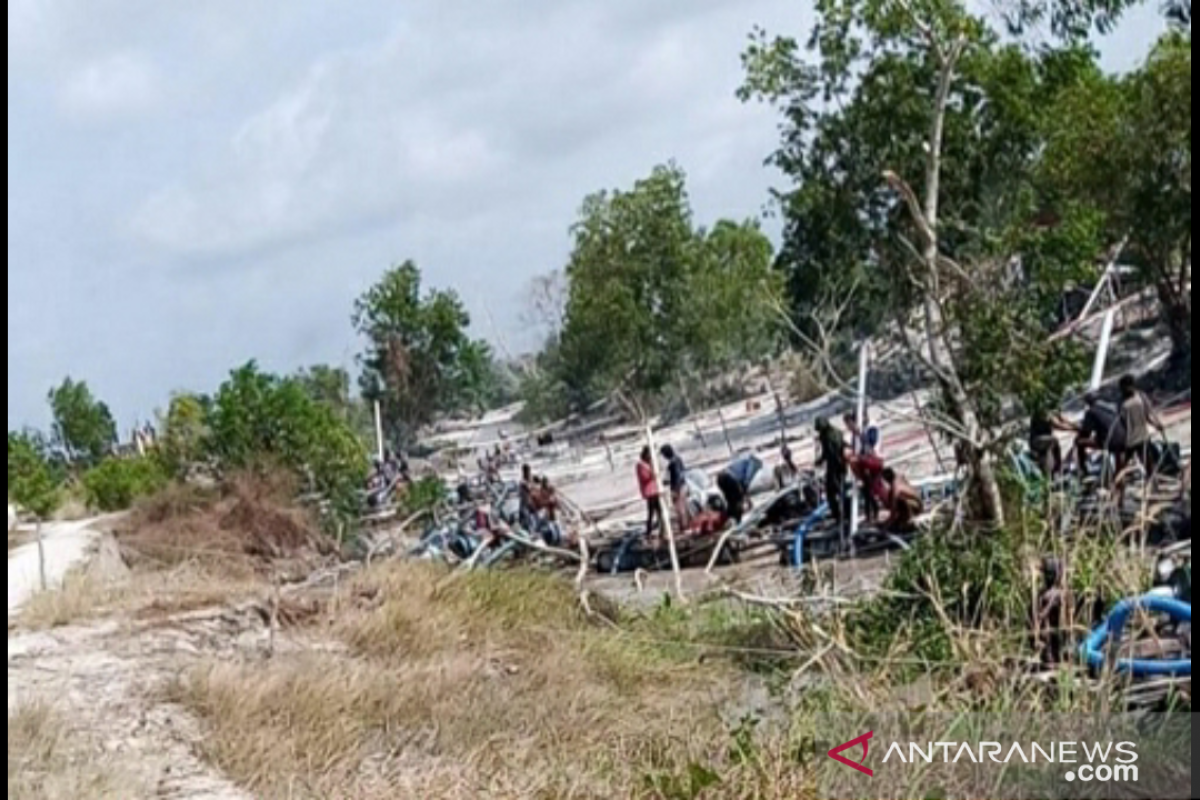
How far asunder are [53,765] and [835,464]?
26.3 feet

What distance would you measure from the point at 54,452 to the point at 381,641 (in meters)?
24.7

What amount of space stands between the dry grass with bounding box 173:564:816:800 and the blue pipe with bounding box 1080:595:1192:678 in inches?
48.2

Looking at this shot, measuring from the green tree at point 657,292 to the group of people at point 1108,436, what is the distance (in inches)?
453

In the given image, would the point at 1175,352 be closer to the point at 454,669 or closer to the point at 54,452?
the point at 454,669

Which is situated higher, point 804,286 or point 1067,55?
point 1067,55

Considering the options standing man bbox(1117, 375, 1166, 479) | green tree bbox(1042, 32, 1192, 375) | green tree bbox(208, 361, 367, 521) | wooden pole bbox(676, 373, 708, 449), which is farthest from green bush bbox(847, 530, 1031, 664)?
wooden pole bbox(676, 373, 708, 449)

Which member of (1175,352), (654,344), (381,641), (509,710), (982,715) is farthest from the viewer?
(654,344)

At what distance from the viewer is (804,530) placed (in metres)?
12.1

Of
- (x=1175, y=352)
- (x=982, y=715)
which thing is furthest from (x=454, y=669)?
(x=1175, y=352)

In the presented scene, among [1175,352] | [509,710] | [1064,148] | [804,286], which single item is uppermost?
[1064,148]

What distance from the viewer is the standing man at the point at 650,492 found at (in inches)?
511

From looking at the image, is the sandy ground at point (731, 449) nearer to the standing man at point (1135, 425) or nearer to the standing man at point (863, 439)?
the standing man at point (863, 439)

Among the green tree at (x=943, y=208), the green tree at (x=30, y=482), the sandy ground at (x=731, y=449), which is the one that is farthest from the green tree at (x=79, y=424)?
the green tree at (x=943, y=208)

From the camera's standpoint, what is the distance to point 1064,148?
41.6 ft
